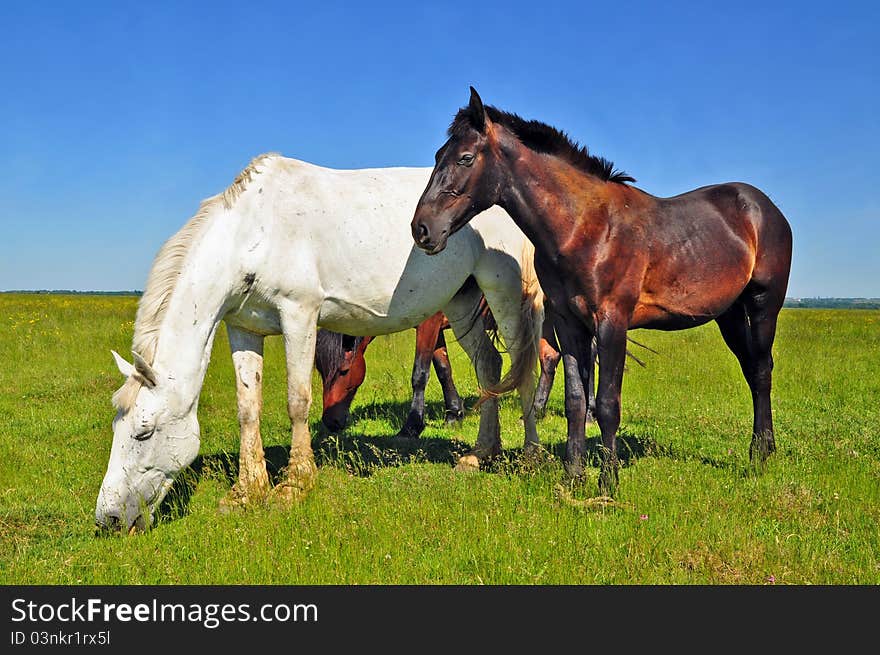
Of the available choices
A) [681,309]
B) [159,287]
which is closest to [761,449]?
[681,309]

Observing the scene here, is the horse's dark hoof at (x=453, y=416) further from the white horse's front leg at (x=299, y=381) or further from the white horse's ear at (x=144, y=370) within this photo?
the white horse's ear at (x=144, y=370)

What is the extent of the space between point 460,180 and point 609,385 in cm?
180

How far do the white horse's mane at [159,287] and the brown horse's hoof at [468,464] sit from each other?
2871mm

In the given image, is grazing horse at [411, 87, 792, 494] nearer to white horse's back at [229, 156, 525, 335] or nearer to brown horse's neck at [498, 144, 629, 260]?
brown horse's neck at [498, 144, 629, 260]

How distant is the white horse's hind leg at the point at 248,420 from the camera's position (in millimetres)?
5113

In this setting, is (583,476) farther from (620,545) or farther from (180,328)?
(180,328)

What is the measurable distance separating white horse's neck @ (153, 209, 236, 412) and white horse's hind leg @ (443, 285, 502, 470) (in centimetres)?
242

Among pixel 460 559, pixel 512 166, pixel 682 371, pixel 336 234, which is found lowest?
pixel 460 559

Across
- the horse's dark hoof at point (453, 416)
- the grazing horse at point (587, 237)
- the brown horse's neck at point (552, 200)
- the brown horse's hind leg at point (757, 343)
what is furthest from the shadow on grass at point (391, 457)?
the brown horse's neck at point (552, 200)

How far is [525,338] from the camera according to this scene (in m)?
6.29

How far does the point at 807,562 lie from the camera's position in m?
3.75

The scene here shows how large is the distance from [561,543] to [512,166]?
104 inches

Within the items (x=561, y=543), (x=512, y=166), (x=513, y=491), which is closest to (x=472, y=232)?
(x=512, y=166)

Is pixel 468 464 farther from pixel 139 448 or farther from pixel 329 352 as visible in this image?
pixel 139 448
